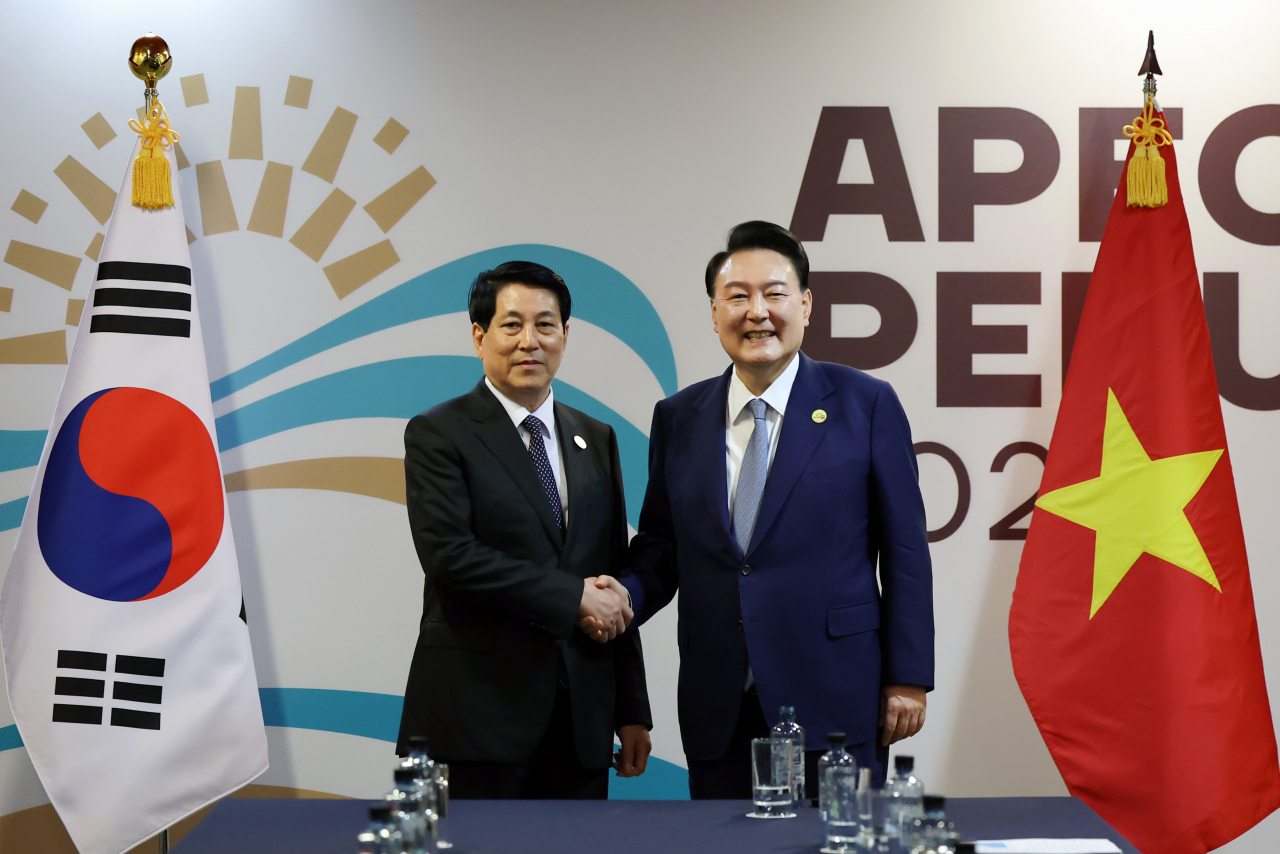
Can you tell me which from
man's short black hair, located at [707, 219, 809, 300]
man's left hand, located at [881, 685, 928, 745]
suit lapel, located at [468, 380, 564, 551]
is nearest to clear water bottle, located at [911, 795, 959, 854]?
man's left hand, located at [881, 685, 928, 745]

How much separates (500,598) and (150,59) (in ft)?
6.73

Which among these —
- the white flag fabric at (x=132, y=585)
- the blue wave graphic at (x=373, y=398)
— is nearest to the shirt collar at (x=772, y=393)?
the blue wave graphic at (x=373, y=398)

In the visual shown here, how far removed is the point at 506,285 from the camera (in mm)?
2596

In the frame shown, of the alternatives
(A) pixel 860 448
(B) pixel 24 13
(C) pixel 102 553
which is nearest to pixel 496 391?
(A) pixel 860 448

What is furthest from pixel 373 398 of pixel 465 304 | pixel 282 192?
pixel 282 192

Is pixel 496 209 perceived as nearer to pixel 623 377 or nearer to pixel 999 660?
pixel 623 377

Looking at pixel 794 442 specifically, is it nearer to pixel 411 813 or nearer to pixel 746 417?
pixel 746 417

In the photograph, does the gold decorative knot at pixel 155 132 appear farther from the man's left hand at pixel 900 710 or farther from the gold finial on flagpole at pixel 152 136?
the man's left hand at pixel 900 710

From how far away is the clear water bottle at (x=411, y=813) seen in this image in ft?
4.92

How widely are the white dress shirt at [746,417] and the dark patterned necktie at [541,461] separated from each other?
1.35 feet

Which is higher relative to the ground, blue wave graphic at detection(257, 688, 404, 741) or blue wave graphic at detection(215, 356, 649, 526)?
blue wave graphic at detection(215, 356, 649, 526)

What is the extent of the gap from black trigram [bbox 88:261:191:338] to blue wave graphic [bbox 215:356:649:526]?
0.38 m

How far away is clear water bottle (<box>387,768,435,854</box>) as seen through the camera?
59.1 inches

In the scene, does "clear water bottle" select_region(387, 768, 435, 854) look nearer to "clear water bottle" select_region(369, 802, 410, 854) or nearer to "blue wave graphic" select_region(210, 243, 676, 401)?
"clear water bottle" select_region(369, 802, 410, 854)
